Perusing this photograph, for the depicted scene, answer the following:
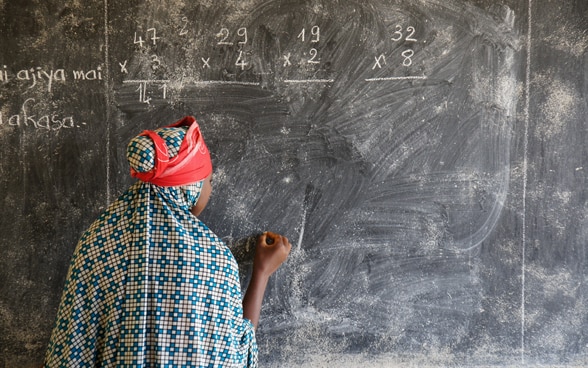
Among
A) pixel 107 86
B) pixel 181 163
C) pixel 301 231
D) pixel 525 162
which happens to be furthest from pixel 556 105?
pixel 107 86

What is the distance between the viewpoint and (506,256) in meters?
1.99

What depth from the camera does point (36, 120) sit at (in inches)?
74.0

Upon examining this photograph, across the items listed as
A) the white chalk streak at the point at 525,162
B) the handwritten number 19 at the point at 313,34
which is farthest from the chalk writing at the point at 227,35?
the white chalk streak at the point at 525,162

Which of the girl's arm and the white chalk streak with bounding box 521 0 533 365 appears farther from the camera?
the white chalk streak with bounding box 521 0 533 365

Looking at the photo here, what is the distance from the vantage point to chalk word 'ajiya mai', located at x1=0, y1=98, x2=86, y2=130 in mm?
1874

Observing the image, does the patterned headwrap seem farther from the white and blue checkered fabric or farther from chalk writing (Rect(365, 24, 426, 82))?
chalk writing (Rect(365, 24, 426, 82))

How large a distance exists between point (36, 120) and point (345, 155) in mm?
1158

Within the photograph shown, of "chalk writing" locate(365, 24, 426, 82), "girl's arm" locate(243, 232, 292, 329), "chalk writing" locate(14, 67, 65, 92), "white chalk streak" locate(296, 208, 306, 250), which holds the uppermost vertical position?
"chalk writing" locate(365, 24, 426, 82)

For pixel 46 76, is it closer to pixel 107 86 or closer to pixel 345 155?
pixel 107 86

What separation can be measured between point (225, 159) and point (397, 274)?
801mm

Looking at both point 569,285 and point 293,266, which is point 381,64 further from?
point 569,285

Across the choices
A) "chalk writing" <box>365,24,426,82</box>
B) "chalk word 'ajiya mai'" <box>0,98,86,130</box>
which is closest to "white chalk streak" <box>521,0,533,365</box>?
"chalk writing" <box>365,24,426,82</box>

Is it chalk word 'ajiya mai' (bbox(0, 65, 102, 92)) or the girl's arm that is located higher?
chalk word 'ajiya mai' (bbox(0, 65, 102, 92))

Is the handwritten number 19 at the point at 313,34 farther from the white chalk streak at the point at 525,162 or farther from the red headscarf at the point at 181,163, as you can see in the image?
the white chalk streak at the point at 525,162
